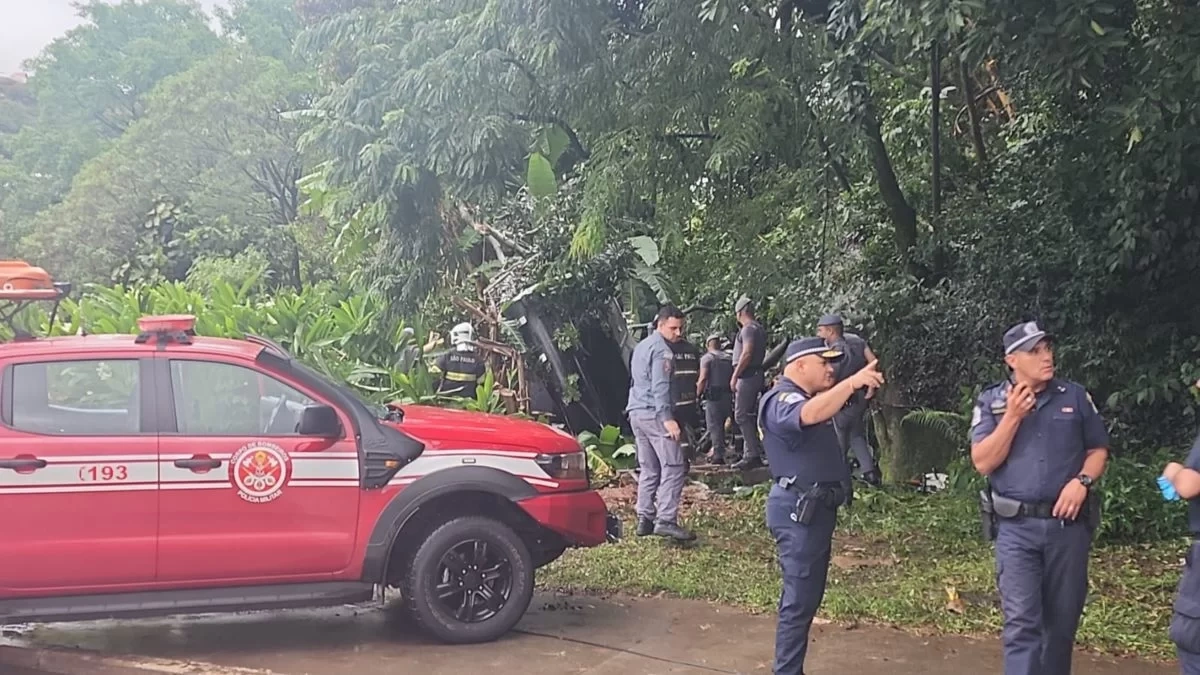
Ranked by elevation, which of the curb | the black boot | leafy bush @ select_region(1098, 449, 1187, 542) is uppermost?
leafy bush @ select_region(1098, 449, 1187, 542)

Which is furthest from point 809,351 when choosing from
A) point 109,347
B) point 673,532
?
point 673,532

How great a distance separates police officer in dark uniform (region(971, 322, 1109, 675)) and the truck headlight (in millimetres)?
2430

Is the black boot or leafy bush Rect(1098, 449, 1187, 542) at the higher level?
leafy bush Rect(1098, 449, 1187, 542)

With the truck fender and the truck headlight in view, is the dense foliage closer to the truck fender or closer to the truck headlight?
the truck headlight

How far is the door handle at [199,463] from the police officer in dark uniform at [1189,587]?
4.28m

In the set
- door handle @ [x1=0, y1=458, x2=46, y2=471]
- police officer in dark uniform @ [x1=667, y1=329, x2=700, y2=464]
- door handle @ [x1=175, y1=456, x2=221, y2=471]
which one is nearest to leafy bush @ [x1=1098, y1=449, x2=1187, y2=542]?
police officer in dark uniform @ [x1=667, y1=329, x2=700, y2=464]

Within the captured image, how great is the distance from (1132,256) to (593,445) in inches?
242

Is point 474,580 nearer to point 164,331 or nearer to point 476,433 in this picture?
point 476,433

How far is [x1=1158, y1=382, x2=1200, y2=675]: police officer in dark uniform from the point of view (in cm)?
382

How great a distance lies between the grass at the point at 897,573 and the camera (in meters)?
6.36

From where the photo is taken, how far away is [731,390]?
12.2 m

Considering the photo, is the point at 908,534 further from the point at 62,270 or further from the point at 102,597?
the point at 62,270

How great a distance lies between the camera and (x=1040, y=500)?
4.53 metres

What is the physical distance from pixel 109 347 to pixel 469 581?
2238mm
